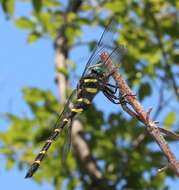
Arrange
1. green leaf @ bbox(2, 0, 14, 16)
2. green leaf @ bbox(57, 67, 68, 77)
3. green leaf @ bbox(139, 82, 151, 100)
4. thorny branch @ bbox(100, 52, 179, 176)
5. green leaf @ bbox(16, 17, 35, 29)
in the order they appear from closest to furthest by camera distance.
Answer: thorny branch @ bbox(100, 52, 179, 176) < green leaf @ bbox(2, 0, 14, 16) < green leaf @ bbox(139, 82, 151, 100) < green leaf @ bbox(57, 67, 68, 77) < green leaf @ bbox(16, 17, 35, 29)

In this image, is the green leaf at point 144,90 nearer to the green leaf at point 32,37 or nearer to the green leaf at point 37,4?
the green leaf at point 37,4

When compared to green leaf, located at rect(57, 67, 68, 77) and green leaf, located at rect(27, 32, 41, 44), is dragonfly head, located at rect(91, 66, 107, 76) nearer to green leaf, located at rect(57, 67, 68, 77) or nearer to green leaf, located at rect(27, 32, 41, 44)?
green leaf, located at rect(57, 67, 68, 77)

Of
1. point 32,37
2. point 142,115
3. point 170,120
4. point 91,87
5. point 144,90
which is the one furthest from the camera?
point 32,37

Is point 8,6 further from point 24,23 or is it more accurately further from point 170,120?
point 170,120

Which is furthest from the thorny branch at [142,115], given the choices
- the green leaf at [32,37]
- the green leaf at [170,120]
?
the green leaf at [32,37]

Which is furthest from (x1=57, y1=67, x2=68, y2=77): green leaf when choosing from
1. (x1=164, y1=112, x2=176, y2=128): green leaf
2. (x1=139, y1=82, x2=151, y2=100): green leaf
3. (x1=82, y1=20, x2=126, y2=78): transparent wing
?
(x1=82, y1=20, x2=126, y2=78): transparent wing

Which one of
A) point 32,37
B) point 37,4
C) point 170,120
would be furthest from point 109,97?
point 32,37
